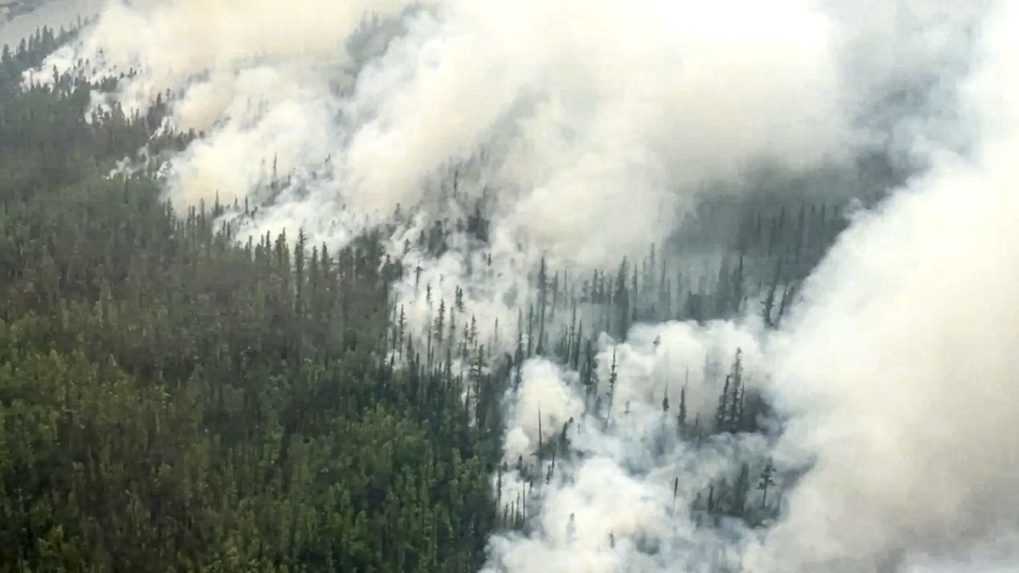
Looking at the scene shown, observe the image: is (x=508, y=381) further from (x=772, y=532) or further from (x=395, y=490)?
(x=772, y=532)

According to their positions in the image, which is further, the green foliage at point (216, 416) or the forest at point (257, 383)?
the forest at point (257, 383)

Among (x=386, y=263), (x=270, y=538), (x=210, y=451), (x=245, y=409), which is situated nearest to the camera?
(x=270, y=538)

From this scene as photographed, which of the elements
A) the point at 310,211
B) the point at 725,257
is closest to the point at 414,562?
the point at 725,257

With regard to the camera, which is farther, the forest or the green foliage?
the forest

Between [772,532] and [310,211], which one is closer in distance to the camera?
[772,532]

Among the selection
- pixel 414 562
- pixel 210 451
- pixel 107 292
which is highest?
pixel 107 292

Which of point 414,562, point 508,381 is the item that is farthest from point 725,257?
point 414,562

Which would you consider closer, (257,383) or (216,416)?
(216,416)

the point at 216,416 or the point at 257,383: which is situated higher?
the point at 257,383

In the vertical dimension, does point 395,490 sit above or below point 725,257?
below

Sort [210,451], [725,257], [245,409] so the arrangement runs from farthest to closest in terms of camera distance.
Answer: [725,257] < [245,409] < [210,451]
